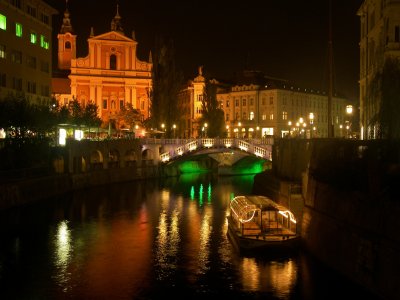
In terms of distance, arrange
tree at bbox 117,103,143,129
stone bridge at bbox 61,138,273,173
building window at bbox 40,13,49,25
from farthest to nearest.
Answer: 1. tree at bbox 117,103,143,129
2. building window at bbox 40,13,49,25
3. stone bridge at bbox 61,138,273,173

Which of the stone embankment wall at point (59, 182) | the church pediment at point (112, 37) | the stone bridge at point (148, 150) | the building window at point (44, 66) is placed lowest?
the stone embankment wall at point (59, 182)

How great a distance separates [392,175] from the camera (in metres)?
23.0

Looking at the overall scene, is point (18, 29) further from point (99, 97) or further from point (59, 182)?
point (99, 97)

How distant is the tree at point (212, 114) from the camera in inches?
3430

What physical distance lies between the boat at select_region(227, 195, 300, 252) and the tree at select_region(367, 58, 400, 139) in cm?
661

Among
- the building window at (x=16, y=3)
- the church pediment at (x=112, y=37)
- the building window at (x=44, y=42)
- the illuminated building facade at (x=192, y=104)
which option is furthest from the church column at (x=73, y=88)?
the building window at (x=16, y=3)

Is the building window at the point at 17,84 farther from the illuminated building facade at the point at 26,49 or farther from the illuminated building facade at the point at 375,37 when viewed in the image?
the illuminated building facade at the point at 375,37

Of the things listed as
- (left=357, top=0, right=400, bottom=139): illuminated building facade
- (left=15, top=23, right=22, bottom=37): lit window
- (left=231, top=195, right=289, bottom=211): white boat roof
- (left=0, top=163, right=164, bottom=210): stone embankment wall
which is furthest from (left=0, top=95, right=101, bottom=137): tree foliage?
(left=357, top=0, right=400, bottom=139): illuminated building facade

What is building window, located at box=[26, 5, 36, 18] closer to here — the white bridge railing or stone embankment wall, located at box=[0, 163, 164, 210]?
stone embankment wall, located at box=[0, 163, 164, 210]

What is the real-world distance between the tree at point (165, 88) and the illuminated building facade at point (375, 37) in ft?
102

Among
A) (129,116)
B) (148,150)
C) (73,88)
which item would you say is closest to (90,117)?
(148,150)

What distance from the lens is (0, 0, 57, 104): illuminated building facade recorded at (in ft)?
201

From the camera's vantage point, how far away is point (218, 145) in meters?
74.7

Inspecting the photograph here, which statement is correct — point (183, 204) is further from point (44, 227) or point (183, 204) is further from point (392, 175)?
point (392, 175)
